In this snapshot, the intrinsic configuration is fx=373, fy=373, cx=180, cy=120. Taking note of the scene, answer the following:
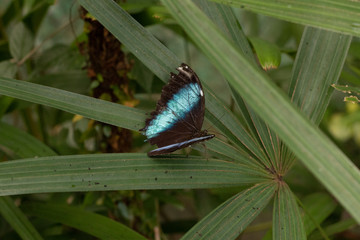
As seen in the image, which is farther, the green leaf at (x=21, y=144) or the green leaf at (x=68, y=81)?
the green leaf at (x=68, y=81)

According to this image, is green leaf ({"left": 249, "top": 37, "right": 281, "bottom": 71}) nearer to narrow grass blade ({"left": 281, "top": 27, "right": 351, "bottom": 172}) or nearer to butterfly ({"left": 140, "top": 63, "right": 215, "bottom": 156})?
narrow grass blade ({"left": 281, "top": 27, "right": 351, "bottom": 172})

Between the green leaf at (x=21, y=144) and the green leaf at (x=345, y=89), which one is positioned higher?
the green leaf at (x=21, y=144)

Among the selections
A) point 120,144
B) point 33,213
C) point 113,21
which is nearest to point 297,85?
point 113,21

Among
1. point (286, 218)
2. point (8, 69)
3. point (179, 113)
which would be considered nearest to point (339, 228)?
point (286, 218)

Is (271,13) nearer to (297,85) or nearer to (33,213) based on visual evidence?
(297,85)

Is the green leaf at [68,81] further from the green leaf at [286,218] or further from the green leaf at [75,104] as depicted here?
the green leaf at [286,218]

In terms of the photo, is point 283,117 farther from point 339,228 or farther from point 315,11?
point 339,228

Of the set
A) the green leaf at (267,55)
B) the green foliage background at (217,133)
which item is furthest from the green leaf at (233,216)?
the green leaf at (267,55)

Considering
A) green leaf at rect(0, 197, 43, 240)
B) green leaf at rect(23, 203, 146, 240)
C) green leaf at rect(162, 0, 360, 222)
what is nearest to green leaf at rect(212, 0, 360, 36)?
green leaf at rect(162, 0, 360, 222)
